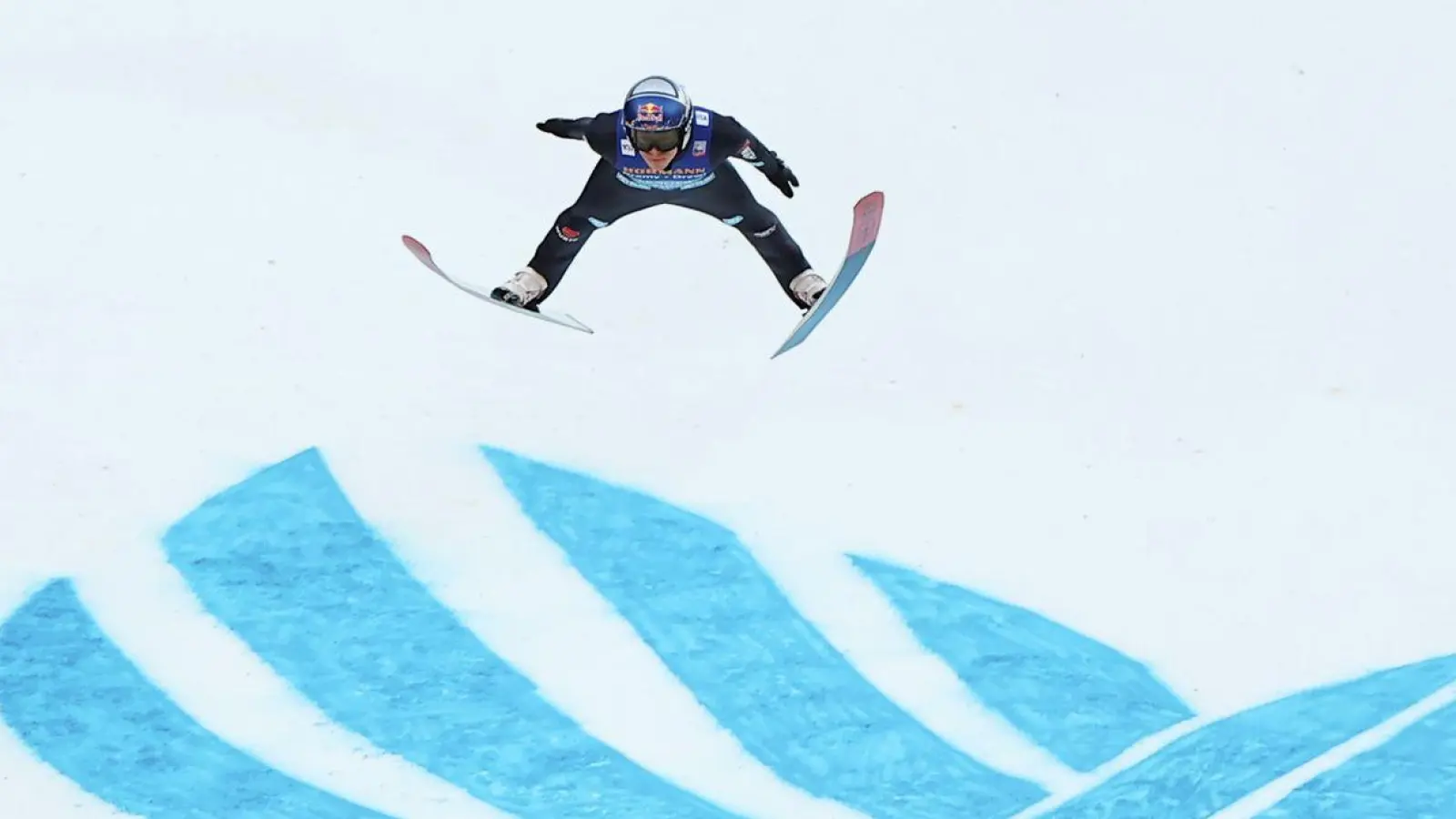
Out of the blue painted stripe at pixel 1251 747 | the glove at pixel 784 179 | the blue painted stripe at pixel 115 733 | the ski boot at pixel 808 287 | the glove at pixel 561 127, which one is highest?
the glove at pixel 784 179

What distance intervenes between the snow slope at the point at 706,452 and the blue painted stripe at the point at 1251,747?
14 millimetres

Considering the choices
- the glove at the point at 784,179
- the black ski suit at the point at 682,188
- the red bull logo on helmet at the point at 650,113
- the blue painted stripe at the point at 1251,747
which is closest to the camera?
the red bull logo on helmet at the point at 650,113

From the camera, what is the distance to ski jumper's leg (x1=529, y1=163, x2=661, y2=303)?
7.00 m

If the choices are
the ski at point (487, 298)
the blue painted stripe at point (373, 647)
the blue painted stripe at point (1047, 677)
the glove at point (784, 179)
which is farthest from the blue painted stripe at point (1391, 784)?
the ski at point (487, 298)

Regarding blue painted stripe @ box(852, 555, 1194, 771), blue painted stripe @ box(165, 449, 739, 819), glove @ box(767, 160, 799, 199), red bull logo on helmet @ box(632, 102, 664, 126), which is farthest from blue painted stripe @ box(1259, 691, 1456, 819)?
red bull logo on helmet @ box(632, 102, 664, 126)

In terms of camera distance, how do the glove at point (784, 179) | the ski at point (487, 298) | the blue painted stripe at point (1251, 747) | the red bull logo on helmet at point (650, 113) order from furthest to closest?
1. the ski at point (487, 298)
2. the blue painted stripe at point (1251, 747)
3. the glove at point (784, 179)
4. the red bull logo on helmet at point (650, 113)

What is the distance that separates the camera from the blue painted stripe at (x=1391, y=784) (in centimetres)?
702

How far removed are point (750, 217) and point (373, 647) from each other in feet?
6.99

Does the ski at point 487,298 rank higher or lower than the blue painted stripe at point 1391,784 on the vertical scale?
higher

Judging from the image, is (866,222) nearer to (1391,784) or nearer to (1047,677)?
(1047,677)

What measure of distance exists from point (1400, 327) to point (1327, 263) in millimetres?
367

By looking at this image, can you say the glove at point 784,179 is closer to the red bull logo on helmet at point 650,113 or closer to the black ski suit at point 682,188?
the black ski suit at point 682,188

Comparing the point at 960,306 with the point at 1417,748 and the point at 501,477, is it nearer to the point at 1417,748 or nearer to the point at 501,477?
the point at 501,477

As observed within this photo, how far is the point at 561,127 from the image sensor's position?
692 cm
